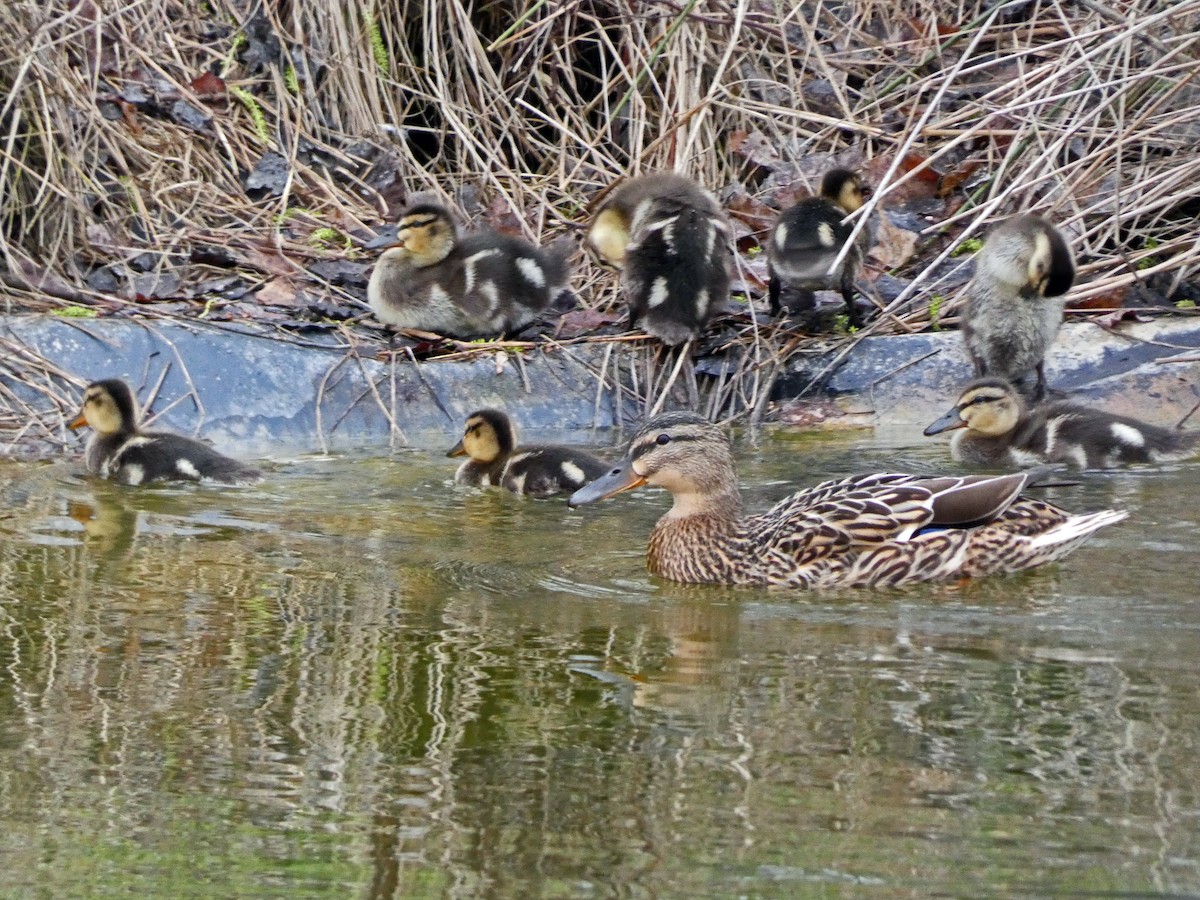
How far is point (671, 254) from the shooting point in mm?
6633

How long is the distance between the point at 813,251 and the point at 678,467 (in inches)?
83.2

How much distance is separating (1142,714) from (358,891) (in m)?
1.40

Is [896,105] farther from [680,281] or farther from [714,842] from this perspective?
[714,842]

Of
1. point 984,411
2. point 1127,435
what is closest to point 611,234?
point 984,411

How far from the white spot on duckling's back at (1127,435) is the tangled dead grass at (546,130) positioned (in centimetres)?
112

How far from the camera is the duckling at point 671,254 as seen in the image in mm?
6570

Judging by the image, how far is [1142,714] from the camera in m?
3.06

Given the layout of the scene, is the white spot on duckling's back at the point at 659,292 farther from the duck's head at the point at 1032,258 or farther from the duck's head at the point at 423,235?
the duck's head at the point at 1032,258

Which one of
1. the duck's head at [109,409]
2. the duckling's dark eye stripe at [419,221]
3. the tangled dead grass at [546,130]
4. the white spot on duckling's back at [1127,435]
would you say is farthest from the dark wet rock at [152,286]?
the white spot on duckling's back at [1127,435]

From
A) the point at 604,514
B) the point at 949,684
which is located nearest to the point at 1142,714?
the point at 949,684

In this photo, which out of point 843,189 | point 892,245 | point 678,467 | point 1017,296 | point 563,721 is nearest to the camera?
point 563,721

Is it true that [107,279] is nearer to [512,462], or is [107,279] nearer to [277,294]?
[277,294]

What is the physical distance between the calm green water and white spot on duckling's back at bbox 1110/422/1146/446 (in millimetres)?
790

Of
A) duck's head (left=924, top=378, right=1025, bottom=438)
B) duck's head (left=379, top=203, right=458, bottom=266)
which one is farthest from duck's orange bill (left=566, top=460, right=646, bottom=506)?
duck's head (left=379, top=203, right=458, bottom=266)
